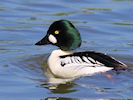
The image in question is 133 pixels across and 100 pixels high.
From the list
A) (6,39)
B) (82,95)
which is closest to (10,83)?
(82,95)

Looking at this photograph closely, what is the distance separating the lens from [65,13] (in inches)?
767

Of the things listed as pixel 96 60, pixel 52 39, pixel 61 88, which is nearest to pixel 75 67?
pixel 96 60

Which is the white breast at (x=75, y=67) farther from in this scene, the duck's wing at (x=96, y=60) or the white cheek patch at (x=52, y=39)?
the white cheek patch at (x=52, y=39)

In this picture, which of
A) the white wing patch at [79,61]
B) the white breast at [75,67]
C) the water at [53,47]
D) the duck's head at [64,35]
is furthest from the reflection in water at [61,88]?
the duck's head at [64,35]

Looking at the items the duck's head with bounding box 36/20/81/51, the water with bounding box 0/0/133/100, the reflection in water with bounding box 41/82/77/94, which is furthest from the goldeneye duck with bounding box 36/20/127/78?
the reflection in water with bounding box 41/82/77/94

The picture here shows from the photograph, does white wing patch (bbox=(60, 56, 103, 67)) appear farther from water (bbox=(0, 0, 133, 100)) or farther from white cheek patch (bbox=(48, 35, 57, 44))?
white cheek patch (bbox=(48, 35, 57, 44))

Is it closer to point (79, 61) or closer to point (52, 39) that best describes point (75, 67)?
point (79, 61)

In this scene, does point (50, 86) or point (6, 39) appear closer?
point (50, 86)

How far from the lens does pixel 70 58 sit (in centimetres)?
1379

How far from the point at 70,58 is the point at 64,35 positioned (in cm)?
58

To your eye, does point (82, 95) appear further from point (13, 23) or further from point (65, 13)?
point (65, 13)

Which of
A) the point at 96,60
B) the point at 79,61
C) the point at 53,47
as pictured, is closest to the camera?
the point at 96,60

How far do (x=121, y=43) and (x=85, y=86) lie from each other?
3995 mm

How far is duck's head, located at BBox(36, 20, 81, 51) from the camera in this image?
14039mm
